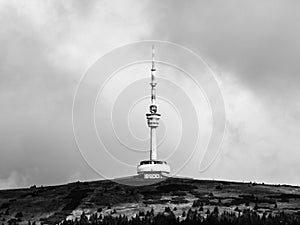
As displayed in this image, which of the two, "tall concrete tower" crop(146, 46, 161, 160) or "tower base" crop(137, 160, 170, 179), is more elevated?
"tall concrete tower" crop(146, 46, 161, 160)

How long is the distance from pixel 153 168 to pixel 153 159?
9946mm

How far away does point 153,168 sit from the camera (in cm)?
18600

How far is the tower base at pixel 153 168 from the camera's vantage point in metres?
182

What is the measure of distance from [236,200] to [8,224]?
42.2m

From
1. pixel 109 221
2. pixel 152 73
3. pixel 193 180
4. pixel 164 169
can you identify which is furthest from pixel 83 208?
pixel 152 73

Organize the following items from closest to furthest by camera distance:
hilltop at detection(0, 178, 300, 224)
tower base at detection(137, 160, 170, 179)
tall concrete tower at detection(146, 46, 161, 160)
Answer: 1. hilltop at detection(0, 178, 300, 224)
2. tower base at detection(137, 160, 170, 179)
3. tall concrete tower at detection(146, 46, 161, 160)

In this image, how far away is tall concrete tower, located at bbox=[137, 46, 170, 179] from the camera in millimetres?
182875

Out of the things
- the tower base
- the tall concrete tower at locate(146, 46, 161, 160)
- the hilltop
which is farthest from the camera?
the tall concrete tower at locate(146, 46, 161, 160)

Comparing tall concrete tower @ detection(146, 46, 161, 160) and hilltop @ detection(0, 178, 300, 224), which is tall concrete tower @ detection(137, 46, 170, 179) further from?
hilltop @ detection(0, 178, 300, 224)

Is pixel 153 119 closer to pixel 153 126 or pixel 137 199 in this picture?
pixel 153 126

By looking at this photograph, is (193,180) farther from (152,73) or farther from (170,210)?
(152,73)

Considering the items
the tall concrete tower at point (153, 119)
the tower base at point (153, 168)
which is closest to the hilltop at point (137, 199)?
the tower base at point (153, 168)

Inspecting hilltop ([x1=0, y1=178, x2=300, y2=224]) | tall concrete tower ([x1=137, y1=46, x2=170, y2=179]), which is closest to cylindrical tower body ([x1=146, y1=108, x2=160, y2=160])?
tall concrete tower ([x1=137, y1=46, x2=170, y2=179])

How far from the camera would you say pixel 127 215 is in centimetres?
10725
